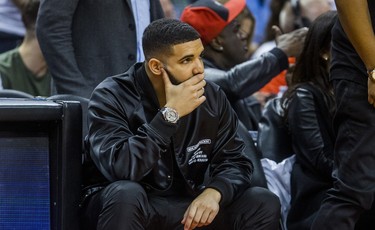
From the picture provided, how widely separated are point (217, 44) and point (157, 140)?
2103 millimetres

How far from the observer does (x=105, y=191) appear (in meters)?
4.19

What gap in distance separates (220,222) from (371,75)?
94 centimetres

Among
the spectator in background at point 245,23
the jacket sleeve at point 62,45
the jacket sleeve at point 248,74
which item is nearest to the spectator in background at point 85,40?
the jacket sleeve at point 62,45

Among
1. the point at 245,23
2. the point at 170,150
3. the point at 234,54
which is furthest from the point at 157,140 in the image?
the point at 245,23

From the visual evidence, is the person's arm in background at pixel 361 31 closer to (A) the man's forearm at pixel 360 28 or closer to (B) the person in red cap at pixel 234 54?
(A) the man's forearm at pixel 360 28

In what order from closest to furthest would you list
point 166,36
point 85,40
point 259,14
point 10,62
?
point 166,36 → point 85,40 → point 10,62 → point 259,14

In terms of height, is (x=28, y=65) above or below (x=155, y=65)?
below

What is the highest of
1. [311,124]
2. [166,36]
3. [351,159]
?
[166,36]

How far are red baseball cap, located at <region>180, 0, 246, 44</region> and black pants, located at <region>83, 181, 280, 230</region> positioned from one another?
1.89 m

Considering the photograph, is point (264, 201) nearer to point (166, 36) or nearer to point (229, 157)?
point (229, 157)

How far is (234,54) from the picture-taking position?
6.24 meters

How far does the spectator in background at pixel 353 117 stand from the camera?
4133 mm

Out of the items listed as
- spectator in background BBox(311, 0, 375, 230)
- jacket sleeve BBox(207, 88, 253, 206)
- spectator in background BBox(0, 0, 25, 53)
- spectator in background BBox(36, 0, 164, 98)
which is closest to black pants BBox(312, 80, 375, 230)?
spectator in background BBox(311, 0, 375, 230)

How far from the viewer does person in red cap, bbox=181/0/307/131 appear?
5844 mm
